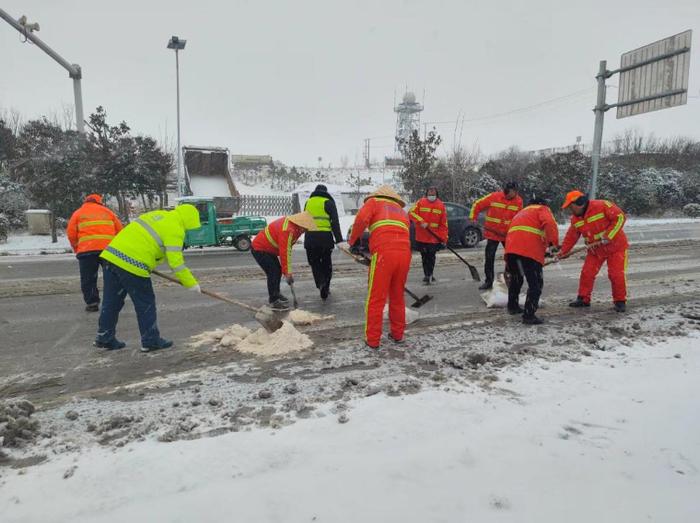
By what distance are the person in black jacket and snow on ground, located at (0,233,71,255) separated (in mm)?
11165

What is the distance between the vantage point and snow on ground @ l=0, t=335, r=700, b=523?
2213mm

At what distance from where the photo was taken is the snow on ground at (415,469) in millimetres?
2213

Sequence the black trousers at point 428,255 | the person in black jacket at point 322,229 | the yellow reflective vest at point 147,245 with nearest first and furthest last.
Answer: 1. the yellow reflective vest at point 147,245
2. the person in black jacket at point 322,229
3. the black trousers at point 428,255

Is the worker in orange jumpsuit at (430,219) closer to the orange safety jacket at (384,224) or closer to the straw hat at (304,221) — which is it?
the straw hat at (304,221)

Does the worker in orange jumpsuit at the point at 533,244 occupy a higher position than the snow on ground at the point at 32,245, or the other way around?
the worker in orange jumpsuit at the point at 533,244

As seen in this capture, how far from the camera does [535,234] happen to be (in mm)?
5355

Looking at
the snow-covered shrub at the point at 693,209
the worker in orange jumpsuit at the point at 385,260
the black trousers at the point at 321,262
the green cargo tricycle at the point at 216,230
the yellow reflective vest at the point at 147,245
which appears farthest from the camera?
the snow-covered shrub at the point at 693,209

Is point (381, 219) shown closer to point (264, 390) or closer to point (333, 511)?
point (264, 390)

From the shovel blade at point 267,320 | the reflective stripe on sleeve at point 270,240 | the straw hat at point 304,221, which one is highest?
the straw hat at point 304,221

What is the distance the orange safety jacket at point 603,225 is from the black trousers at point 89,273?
6.08m

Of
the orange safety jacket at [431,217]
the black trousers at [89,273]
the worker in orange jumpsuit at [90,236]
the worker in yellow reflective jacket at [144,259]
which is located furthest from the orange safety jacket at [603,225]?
the black trousers at [89,273]

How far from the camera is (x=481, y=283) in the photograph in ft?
26.0

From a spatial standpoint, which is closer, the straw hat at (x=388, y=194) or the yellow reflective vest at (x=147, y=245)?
the yellow reflective vest at (x=147, y=245)

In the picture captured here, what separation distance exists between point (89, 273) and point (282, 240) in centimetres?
266
